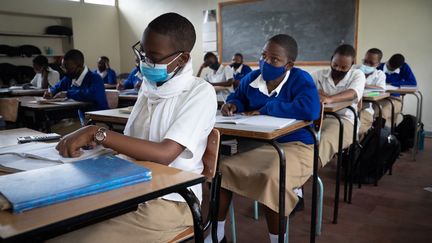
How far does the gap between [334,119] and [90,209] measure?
8.06 feet

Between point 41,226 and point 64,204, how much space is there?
3.8 inches

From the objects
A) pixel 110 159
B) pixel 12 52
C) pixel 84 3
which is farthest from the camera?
pixel 84 3

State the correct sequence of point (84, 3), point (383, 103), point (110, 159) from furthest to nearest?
point (84, 3), point (383, 103), point (110, 159)

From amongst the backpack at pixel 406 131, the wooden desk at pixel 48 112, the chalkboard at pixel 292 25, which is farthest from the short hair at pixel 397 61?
the wooden desk at pixel 48 112

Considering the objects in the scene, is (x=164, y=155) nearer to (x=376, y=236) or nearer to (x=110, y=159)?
(x=110, y=159)

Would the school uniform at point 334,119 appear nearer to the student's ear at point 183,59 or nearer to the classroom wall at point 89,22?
the student's ear at point 183,59

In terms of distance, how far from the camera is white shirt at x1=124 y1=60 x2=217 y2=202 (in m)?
1.18

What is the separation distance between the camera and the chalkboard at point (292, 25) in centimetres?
587

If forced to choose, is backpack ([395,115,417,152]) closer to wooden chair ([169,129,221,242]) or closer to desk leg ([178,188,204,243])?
wooden chair ([169,129,221,242])

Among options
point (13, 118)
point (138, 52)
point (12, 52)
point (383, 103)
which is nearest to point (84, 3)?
point (12, 52)

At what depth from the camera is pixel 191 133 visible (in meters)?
1.18

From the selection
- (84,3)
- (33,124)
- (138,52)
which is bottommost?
(33,124)

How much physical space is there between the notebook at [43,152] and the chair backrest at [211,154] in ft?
1.14

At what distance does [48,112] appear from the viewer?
3.17 metres
